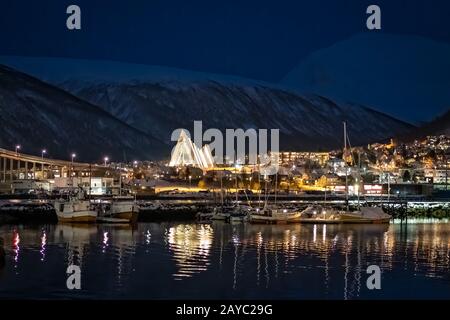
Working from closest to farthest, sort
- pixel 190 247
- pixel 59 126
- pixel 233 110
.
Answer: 1. pixel 190 247
2. pixel 59 126
3. pixel 233 110

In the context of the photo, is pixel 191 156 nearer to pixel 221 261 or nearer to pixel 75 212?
pixel 75 212

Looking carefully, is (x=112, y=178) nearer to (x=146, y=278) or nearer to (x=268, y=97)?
(x=146, y=278)

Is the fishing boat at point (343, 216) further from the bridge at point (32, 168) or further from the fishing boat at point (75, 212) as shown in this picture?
the bridge at point (32, 168)

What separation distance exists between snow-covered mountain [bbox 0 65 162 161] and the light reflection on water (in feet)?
187

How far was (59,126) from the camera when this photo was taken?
94.9 metres

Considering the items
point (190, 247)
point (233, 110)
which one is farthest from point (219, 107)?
point (190, 247)

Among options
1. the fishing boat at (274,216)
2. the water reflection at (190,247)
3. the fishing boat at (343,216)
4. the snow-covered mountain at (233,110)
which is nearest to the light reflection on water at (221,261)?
the water reflection at (190,247)

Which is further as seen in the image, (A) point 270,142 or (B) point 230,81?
(B) point 230,81

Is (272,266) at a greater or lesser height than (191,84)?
lesser

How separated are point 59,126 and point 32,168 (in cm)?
3042

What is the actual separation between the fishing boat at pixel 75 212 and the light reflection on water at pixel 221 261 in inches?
50.8
